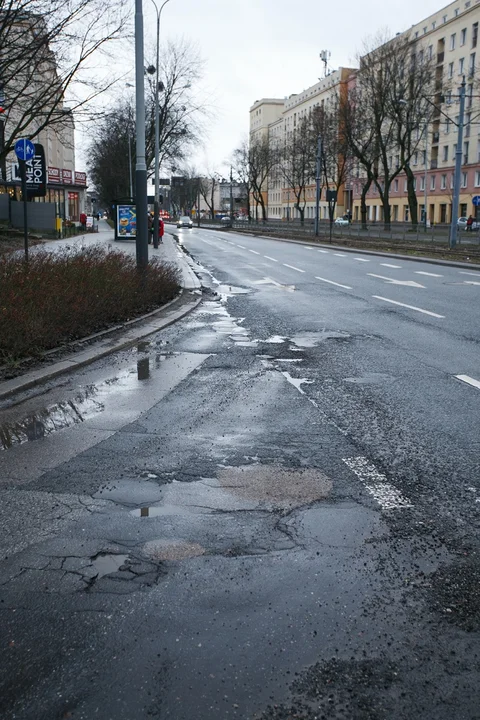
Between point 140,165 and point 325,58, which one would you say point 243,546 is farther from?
point 325,58

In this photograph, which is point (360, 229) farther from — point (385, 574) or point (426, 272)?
point (385, 574)

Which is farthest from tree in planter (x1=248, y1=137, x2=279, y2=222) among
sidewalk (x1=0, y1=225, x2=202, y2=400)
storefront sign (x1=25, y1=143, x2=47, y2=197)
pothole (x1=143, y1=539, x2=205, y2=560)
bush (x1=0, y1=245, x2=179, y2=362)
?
pothole (x1=143, y1=539, x2=205, y2=560)

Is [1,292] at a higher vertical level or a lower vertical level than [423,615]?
higher

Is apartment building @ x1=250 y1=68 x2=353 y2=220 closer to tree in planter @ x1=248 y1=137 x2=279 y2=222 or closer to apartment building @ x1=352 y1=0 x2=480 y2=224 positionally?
tree in planter @ x1=248 y1=137 x2=279 y2=222

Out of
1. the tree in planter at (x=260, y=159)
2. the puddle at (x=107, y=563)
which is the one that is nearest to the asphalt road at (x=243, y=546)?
the puddle at (x=107, y=563)

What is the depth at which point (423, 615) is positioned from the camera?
3244mm

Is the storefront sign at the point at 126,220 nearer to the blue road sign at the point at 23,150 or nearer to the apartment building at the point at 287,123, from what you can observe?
the blue road sign at the point at 23,150

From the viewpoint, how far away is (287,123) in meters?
155

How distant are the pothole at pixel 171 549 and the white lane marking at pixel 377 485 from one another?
4.03 feet

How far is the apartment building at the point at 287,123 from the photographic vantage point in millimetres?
123000

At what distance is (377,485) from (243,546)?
129 cm

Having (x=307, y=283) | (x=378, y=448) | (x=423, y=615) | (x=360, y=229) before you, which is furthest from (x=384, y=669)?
(x=360, y=229)

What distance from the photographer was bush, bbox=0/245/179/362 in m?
8.88

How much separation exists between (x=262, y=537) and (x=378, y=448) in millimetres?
1924
